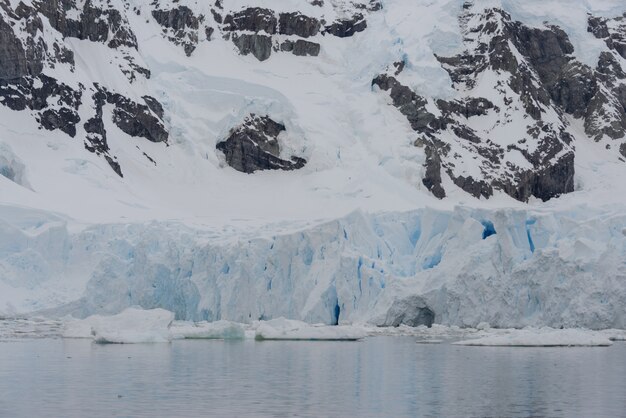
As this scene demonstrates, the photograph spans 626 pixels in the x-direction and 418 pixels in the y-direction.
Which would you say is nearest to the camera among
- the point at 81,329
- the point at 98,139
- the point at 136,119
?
the point at 81,329

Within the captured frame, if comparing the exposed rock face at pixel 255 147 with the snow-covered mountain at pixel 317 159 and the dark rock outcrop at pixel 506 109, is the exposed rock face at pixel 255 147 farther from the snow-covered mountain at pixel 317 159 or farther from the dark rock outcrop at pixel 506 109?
the dark rock outcrop at pixel 506 109

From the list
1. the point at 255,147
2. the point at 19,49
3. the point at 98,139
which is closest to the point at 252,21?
the point at 255,147

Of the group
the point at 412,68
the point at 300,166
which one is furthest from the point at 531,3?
the point at 300,166

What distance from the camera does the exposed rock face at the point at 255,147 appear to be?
→ 7744 centimetres

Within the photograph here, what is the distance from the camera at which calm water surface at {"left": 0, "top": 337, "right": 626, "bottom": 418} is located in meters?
15.2

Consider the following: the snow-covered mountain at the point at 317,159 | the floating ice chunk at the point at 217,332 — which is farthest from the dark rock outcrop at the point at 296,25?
the floating ice chunk at the point at 217,332

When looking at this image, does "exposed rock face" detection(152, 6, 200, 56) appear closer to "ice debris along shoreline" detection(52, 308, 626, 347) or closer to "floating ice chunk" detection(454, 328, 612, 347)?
"ice debris along shoreline" detection(52, 308, 626, 347)

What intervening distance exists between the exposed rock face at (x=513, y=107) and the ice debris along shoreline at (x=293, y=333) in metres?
40.7

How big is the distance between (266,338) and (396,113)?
49889mm

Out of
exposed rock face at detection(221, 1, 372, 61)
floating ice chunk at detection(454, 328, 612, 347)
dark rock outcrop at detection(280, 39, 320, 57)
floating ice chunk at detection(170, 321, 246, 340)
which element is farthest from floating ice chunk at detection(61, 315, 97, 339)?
dark rock outcrop at detection(280, 39, 320, 57)

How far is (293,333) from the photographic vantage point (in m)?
32.1

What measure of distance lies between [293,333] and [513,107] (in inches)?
2272

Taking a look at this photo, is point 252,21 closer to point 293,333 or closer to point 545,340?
point 293,333

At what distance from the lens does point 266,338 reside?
32.4 m
